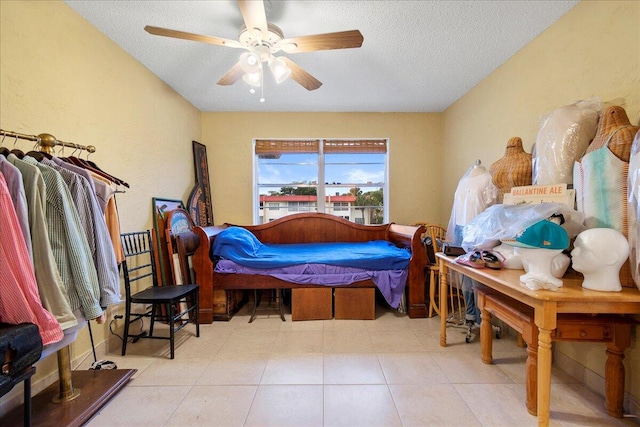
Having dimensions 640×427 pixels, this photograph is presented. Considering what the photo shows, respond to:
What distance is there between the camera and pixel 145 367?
171 cm

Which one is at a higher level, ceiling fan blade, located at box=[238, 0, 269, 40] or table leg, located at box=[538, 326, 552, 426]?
ceiling fan blade, located at box=[238, 0, 269, 40]

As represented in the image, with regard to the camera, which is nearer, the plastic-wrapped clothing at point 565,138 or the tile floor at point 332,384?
the tile floor at point 332,384

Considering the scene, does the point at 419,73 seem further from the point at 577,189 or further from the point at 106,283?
the point at 106,283

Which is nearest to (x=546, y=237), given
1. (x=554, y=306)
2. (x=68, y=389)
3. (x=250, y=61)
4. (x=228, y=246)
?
(x=554, y=306)


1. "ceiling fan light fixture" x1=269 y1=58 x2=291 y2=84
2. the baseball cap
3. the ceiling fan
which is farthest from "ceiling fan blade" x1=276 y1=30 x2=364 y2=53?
the baseball cap

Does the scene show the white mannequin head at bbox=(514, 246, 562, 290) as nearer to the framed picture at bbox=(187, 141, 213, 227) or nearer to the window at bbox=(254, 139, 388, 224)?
the window at bbox=(254, 139, 388, 224)

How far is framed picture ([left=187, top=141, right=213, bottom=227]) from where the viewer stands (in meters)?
3.08

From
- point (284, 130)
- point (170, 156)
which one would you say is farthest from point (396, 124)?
point (170, 156)

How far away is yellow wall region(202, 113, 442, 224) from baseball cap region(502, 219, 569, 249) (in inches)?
97.6

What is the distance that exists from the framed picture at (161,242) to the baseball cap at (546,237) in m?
2.64

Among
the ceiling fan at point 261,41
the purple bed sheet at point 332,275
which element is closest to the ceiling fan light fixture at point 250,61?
the ceiling fan at point 261,41

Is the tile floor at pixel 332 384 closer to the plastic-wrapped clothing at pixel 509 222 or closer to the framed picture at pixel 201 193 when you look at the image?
the plastic-wrapped clothing at pixel 509 222

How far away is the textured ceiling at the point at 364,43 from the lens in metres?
1.64

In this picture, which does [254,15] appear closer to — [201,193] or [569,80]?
[569,80]
